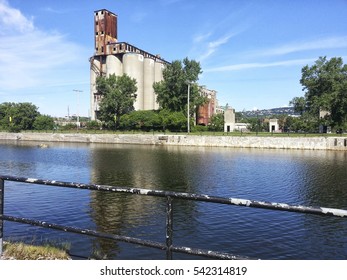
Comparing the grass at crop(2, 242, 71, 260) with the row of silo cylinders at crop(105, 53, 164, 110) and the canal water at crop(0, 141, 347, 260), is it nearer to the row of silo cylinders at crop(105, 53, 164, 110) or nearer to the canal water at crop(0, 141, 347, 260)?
the canal water at crop(0, 141, 347, 260)

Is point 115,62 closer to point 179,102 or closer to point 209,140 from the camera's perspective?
point 179,102

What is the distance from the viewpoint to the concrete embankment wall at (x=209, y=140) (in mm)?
57656

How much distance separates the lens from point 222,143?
6550 centimetres

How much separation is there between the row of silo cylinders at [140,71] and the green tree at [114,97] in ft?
29.7

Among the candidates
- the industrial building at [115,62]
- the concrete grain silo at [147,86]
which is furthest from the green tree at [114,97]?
the concrete grain silo at [147,86]

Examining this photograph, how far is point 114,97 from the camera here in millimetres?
93938

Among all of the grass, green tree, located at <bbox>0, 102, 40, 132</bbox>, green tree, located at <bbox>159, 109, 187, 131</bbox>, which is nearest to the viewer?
the grass

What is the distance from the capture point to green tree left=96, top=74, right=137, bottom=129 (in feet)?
307

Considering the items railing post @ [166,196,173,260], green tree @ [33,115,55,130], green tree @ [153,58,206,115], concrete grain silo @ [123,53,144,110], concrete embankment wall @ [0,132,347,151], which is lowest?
concrete embankment wall @ [0,132,347,151]

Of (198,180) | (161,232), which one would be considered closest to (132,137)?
(198,180)

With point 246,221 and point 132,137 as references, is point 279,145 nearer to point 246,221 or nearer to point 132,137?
point 132,137

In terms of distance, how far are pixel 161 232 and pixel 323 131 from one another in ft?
251

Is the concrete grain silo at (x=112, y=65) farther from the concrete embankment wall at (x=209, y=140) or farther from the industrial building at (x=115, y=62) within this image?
the concrete embankment wall at (x=209, y=140)

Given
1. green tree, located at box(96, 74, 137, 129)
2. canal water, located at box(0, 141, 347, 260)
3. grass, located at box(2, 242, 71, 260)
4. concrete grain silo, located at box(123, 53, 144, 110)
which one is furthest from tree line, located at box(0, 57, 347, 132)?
grass, located at box(2, 242, 71, 260)
